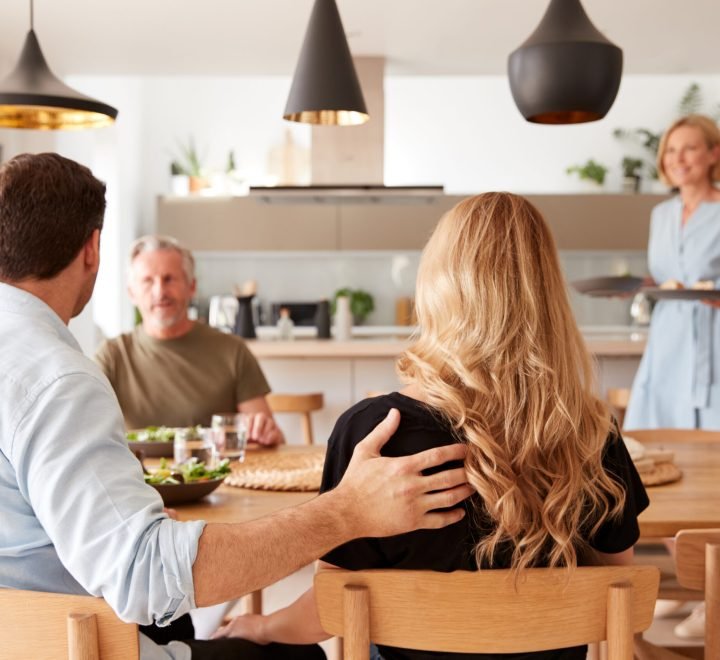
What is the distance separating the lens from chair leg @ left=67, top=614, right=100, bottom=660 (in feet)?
4.00

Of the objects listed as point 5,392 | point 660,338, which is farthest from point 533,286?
point 660,338

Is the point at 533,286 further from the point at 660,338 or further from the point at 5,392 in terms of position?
the point at 660,338

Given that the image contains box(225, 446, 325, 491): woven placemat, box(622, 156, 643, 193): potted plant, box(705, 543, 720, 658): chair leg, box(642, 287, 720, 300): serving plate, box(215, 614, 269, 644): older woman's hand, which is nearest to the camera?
box(705, 543, 720, 658): chair leg

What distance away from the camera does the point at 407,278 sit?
8.07m

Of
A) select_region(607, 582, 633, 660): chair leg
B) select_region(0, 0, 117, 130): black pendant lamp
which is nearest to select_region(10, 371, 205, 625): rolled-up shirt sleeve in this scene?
select_region(607, 582, 633, 660): chair leg

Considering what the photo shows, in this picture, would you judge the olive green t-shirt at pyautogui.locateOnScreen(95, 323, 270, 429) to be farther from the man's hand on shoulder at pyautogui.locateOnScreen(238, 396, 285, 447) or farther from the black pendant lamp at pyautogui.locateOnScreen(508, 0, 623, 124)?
the black pendant lamp at pyautogui.locateOnScreen(508, 0, 623, 124)

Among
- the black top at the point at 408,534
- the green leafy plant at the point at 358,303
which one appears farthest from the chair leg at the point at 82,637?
the green leafy plant at the point at 358,303

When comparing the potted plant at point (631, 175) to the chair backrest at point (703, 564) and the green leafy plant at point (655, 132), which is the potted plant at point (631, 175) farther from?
the chair backrest at point (703, 564)

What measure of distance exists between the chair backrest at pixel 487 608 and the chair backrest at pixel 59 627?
273 millimetres

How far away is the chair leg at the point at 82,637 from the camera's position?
1218 millimetres

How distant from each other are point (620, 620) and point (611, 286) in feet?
9.29

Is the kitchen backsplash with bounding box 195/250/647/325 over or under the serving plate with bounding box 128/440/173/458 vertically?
over

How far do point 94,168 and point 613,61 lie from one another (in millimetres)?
5000

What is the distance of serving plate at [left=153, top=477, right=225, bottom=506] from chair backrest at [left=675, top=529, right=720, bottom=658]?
3.06ft
